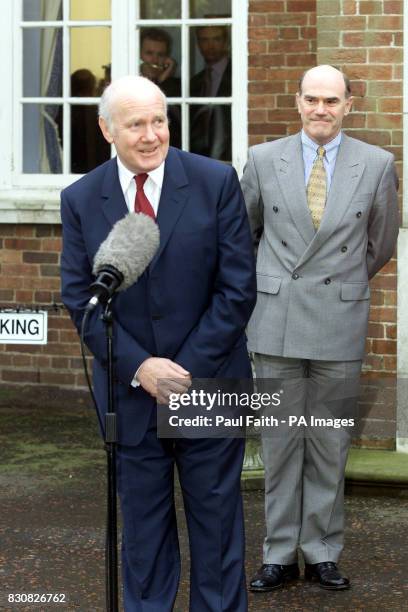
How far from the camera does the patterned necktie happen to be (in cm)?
558

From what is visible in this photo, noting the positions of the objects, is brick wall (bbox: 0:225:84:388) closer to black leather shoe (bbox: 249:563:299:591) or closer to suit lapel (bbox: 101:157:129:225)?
black leather shoe (bbox: 249:563:299:591)

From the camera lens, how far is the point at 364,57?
7.57 metres

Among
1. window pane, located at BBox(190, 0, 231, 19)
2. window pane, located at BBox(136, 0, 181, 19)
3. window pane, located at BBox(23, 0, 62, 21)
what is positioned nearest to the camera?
window pane, located at BBox(190, 0, 231, 19)

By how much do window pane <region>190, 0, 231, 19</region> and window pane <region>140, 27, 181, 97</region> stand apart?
18 centimetres

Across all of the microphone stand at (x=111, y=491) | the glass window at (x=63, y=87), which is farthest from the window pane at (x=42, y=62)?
the microphone stand at (x=111, y=491)

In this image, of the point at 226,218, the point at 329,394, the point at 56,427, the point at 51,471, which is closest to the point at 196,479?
the point at 226,218

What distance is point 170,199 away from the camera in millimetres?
4449

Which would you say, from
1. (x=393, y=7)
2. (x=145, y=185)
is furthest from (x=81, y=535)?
(x=393, y=7)

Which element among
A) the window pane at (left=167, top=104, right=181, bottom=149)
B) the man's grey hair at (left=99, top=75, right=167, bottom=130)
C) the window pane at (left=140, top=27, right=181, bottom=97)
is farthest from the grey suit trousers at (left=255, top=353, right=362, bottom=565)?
the window pane at (left=140, top=27, right=181, bottom=97)

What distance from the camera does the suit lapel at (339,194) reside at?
218 inches

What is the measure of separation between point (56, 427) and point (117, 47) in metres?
2.64

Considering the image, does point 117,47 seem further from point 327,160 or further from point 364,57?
point 327,160

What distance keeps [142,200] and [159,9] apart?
5.19 m

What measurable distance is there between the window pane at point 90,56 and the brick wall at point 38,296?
1.07 meters
